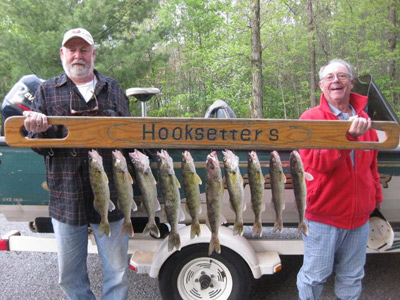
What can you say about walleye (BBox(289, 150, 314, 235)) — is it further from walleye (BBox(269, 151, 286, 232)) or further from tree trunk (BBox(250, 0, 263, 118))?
tree trunk (BBox(250, 0, 263, 118))

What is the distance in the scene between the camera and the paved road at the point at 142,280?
12.6 feet

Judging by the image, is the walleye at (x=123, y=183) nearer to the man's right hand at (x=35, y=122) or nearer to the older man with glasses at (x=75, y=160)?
the older man with glasses at (x=75, y=160)

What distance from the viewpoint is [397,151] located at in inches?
127

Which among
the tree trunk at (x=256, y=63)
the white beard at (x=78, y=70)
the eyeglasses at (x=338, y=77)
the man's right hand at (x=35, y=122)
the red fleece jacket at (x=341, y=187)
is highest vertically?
the tree trunk at (x=256, y=63)

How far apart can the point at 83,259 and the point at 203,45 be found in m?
16.2

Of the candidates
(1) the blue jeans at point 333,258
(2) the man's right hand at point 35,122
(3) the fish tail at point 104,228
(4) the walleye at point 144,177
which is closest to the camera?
(2) the man's right hand at point 35,122

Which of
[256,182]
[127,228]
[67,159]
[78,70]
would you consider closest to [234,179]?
[256,182]

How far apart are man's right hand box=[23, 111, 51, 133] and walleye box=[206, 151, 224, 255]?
105cm

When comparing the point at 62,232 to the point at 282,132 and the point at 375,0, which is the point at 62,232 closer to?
the point at 282,132

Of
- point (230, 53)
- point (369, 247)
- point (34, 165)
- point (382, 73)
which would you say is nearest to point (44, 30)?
point (230, 53)

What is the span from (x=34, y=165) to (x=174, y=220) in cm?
166

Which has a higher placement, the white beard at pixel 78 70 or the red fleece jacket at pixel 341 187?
the white beard at pixel 78 70

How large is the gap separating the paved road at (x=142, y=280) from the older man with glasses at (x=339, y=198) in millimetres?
1219

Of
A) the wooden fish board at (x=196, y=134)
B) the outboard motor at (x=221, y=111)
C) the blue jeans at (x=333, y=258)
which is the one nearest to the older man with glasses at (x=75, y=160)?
the wooden fish board at (x=196, y=134)
